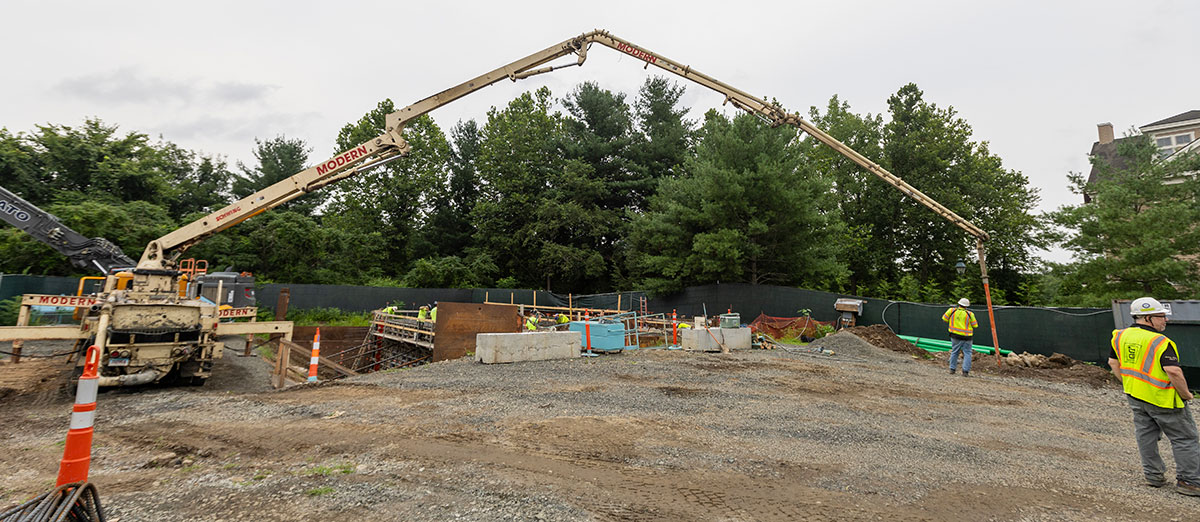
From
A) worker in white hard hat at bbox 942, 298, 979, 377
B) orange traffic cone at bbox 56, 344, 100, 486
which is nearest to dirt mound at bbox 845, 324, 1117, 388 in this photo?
worker in white hard hat at bbox 942, 298, 979, 377

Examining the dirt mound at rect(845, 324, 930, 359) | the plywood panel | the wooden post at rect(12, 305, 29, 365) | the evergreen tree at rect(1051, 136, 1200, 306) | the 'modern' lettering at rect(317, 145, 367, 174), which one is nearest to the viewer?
the wooden post at rect(12, 305, 29, 365)

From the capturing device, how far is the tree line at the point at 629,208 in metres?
21.0

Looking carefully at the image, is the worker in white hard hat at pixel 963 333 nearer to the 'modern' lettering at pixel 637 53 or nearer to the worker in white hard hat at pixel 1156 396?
the worker in white hard hat at pixel 1156 396

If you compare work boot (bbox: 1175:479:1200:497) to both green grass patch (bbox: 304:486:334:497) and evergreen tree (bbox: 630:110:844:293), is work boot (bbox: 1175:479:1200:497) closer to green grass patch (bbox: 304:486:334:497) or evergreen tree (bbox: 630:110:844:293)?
green grass patch (bbox: 304:486:334:497)

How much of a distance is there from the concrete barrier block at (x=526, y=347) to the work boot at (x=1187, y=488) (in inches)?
390

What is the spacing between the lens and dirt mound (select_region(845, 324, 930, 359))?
616 inches

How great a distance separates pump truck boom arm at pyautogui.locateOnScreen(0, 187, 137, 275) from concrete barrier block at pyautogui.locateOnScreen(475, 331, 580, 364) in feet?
31.9

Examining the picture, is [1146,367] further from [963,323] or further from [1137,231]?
[1137,231]

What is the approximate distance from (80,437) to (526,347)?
901cm

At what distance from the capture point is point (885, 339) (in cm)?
1606

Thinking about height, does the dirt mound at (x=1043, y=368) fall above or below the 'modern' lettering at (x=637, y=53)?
below

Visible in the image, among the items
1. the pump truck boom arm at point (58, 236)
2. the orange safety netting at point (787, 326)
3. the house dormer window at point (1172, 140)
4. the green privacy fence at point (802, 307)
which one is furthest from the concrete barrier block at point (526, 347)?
the house dormer window at point (1172, 140)

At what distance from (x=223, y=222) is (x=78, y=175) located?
2258cm

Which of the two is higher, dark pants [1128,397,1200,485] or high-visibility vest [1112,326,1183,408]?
high-visibility vest [1112,326,1183,408]
